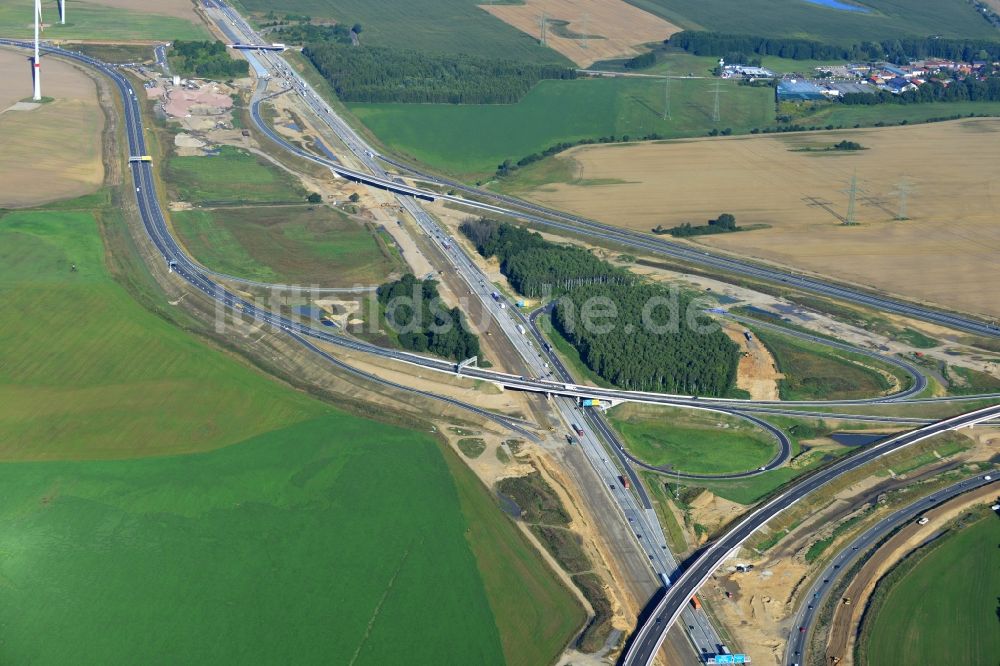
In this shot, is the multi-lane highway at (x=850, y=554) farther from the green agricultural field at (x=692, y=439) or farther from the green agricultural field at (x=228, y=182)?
the green agricultural field at (x=228, y=182)

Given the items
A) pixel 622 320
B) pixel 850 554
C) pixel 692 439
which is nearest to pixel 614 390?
pixel 692 439

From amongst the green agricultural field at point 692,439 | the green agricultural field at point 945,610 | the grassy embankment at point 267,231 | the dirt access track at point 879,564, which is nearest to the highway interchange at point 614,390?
the green agricultural field at point 692,439

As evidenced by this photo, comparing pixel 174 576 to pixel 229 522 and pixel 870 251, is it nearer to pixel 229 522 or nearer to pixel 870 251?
pixel 229 522

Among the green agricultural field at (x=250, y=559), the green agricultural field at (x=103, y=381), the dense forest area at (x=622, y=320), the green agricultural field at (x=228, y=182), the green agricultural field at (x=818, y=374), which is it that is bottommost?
the green agricultural field at (x=250, y=559)

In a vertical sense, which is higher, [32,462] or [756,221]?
[756,221]

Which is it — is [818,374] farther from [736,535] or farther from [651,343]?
[736,535]

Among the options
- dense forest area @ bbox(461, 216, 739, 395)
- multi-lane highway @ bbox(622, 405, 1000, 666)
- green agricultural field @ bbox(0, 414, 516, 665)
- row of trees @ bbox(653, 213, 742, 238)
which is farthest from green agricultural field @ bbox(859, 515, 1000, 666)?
row of trees @ bbox(653, 213, 742, 238)

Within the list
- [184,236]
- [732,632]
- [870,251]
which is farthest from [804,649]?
[184,236]
